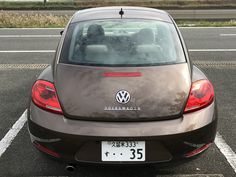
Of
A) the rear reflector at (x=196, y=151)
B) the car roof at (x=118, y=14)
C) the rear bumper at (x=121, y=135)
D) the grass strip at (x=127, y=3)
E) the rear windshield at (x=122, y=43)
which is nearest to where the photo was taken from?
the rear bumper at (x=121, y=135)

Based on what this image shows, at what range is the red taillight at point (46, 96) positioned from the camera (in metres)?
2.85

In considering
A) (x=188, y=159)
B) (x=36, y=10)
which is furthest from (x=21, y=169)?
(x=36, y=10)

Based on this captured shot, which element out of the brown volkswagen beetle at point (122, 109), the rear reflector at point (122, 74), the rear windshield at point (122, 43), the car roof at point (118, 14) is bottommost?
the brown volkswagen beetle at point (122, 109)

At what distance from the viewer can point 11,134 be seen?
430cm

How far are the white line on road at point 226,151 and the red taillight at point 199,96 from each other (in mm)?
885

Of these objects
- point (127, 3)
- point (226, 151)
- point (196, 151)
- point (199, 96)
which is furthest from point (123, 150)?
point (127, 3)

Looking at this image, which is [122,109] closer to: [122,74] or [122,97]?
[122,97]

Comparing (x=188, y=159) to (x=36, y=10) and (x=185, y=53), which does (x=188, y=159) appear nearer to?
(x=185, y=53)

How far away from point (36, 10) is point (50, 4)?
207 cm

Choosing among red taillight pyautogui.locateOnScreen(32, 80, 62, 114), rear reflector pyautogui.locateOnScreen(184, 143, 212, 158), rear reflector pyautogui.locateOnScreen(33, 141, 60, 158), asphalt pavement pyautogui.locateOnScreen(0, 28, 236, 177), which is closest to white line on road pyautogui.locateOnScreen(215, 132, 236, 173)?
asphalt pavement pyautogui.locateOnScreen(0, 28, 236, 177)

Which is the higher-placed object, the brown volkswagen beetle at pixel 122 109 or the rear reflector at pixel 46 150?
the brown volkswagen beetle at pixel 122 109

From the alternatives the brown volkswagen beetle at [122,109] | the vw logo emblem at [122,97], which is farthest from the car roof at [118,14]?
the vw logo emblem at [122,97]

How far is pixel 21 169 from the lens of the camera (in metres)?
3.48

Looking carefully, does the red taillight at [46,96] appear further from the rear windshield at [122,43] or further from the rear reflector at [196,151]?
the rear reflector at [196,151]
